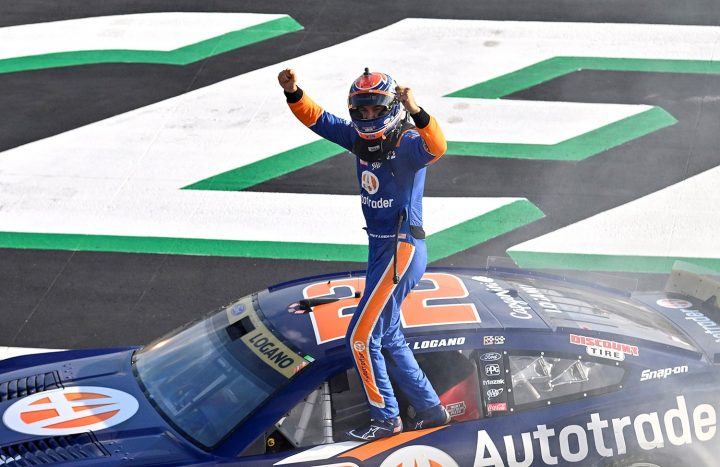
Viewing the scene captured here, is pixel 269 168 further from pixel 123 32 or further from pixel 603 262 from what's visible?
pixel 123 32

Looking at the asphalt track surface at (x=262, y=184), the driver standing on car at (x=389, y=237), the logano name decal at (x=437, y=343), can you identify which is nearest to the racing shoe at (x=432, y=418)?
the driver standing on car at (x=389, y=237)

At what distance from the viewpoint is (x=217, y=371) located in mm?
5820

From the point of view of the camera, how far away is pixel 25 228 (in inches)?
392

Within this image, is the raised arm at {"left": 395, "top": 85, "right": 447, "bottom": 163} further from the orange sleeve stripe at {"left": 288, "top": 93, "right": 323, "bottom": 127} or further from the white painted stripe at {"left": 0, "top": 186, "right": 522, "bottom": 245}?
the white painted stripe at {"left": 0, "top": 186, "right": 522, "bottom": 245}

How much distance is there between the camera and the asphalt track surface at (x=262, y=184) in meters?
8.80

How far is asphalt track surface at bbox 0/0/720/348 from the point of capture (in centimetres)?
880

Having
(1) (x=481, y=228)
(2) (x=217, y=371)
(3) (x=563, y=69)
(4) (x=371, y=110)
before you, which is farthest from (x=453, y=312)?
(3) (x=563, y=69)

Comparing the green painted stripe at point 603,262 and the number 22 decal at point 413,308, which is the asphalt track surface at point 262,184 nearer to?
the green painted stripe at point 603,262

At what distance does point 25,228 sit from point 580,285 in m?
5.43

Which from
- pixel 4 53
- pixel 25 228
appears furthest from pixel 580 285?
pixel 4 53

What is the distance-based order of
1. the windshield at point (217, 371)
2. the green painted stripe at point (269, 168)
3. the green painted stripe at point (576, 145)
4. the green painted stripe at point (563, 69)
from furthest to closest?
the green painted stripe at point (563, 69), the green painted stripe at point (576, 145), the green painted stripe at point (269, 168), the windshield at point (217, 371)

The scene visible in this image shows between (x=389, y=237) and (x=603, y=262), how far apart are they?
373cm

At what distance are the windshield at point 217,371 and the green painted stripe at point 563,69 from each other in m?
6.44

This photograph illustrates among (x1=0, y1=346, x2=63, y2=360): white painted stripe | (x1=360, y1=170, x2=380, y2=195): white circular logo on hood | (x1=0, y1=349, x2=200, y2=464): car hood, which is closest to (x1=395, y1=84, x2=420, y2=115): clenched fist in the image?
(x1=360, y1=170, x2=380, y2=195): white circular logo on hood
